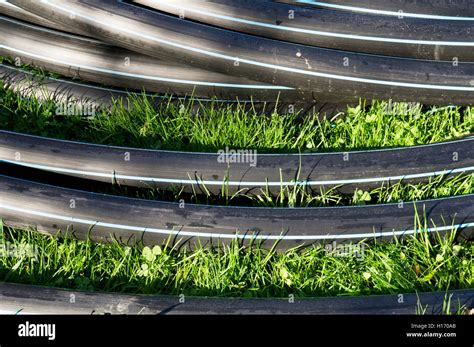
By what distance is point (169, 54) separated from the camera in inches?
171

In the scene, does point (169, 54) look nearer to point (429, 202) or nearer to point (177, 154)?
A: point (177, 154)

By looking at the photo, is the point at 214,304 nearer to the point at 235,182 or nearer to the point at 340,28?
the point at 235,182

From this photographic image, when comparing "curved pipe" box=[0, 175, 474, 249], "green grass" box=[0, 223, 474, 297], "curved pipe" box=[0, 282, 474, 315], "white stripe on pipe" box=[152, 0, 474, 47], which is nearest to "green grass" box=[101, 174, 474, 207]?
"curved pipe" box=[0, 175, 474, 249]

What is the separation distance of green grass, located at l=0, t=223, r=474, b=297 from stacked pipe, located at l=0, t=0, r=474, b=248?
86mm

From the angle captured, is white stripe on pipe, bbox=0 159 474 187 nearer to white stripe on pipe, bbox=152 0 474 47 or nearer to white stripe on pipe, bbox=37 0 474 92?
white stripe on pipe, bbox=37 0 474 92

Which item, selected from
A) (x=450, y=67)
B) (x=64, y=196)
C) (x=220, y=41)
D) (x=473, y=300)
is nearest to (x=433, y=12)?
(x=450, y=67)

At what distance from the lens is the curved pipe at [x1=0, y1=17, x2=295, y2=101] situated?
4.57 metres

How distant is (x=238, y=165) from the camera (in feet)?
13.0

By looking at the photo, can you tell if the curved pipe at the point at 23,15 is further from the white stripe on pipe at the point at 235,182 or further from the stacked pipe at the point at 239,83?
the white stripe on pipe at the point at 235,182

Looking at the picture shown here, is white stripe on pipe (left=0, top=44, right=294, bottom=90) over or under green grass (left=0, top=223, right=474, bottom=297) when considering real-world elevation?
over

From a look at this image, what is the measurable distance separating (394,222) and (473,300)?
58 cm

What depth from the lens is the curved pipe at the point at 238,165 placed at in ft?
13.0

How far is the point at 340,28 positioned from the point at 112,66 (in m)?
1.42

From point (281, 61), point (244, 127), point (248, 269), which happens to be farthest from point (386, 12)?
point (248, 269)
